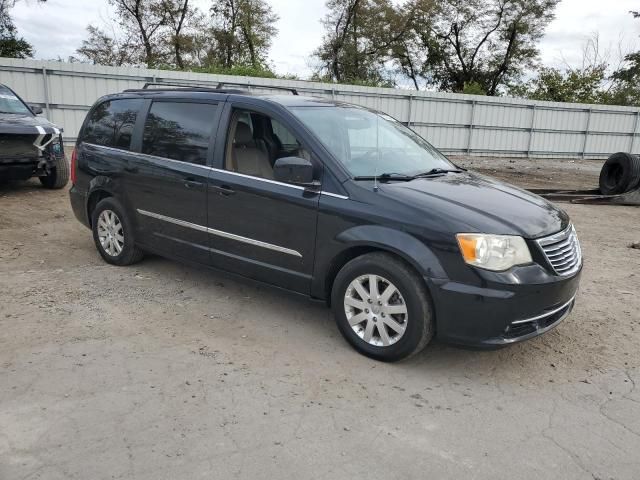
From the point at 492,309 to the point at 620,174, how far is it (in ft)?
31.5

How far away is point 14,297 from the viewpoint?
4.60 m

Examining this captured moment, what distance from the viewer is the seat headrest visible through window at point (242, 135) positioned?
4.40 meters

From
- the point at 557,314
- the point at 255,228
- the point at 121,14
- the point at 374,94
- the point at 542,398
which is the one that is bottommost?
the point at 542,398

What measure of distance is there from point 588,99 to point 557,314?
1465 inches

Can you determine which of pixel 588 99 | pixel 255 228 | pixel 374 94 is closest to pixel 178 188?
pixel 255 228

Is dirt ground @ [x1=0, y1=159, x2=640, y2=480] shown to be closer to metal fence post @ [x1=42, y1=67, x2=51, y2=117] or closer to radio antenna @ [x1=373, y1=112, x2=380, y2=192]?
radio antenna @ [x1=373, y1=112, x2=380, y2=192]

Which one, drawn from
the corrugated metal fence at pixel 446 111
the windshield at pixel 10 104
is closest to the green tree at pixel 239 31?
the corrugated metal fence at pixel 446 111

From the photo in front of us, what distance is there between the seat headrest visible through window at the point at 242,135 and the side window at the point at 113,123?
1352 millimetres

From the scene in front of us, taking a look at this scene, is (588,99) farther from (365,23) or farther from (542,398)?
(542,398)

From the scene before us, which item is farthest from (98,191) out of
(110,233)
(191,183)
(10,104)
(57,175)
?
(10,104)

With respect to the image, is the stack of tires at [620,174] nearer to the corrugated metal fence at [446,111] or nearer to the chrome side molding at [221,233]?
the corrugated metal fence at [446,111]

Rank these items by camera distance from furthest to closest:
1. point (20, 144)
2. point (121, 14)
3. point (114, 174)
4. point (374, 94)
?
point (121, 14) < point (374, 94) < point (20, 144) < point (114, 174)

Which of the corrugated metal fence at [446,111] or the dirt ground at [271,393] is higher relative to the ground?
the corrugated metal fence at [446,111]

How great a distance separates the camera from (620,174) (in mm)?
11164
